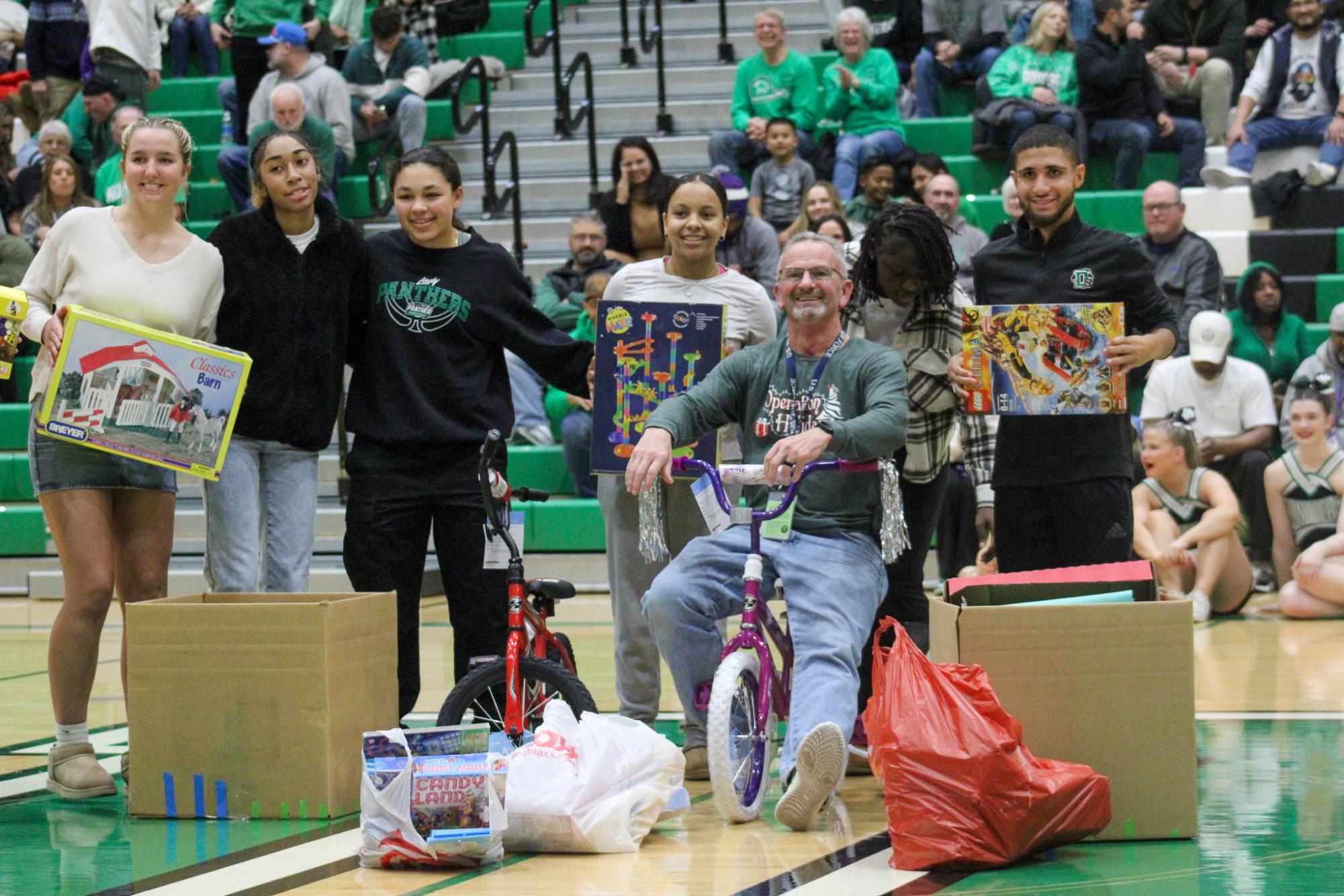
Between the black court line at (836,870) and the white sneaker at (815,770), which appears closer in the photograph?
the black court line at (836,870)

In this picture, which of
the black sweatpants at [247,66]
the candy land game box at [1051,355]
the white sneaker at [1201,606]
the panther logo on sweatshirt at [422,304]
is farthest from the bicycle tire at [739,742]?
the black sweatpants at [247,66]

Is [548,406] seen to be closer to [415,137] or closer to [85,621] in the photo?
[415,137]

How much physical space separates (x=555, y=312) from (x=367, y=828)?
6201mm

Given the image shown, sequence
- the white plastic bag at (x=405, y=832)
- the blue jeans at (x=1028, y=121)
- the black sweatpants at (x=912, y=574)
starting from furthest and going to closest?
the blue jeans at (x=1028, y=121) < the black sweatpants at (x=912, y=574) < the white plastic bag at (x=405, y=832)

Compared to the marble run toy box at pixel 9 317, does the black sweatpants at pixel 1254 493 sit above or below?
below

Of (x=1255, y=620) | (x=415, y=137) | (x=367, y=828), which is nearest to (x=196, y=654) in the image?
(x=367, y=828)

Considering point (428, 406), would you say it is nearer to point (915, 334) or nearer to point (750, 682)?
point (750, 682)

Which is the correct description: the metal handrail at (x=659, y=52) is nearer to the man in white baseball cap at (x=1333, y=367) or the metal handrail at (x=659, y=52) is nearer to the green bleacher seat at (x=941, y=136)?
the green bleacher seat at (x=941, y=136)

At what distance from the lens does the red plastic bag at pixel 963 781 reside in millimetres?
3865

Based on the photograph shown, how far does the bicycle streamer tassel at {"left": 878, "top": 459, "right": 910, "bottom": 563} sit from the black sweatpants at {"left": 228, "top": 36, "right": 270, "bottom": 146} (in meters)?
8.54

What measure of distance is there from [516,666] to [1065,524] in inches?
60.9

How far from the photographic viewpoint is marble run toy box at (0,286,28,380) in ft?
15.2


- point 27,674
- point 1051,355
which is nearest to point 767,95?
point 27,674

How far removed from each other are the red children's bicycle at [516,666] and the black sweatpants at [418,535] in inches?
8.8
